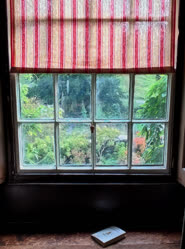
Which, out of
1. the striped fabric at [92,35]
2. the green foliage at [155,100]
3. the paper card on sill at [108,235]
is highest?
the striped fabric at [92,35]

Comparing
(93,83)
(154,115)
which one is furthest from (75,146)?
(154,115)

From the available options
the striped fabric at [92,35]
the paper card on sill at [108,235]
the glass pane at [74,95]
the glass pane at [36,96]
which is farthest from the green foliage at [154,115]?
the glass pane at [36,96]

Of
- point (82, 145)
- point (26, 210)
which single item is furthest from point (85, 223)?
point (82, 145)

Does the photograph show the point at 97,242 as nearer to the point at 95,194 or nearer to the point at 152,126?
the point at 95,194

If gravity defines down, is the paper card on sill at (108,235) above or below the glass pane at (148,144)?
below

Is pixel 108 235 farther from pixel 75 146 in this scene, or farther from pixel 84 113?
pixel 84 113

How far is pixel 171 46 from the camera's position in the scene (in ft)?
5.01

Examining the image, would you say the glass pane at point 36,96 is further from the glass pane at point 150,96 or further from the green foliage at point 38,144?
the glass pane at point 150,96

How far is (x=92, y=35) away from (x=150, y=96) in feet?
1.97

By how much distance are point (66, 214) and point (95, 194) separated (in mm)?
270

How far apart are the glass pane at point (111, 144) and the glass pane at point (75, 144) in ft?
0.27

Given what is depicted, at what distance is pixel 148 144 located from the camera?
1.68m

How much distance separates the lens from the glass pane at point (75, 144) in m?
1.65

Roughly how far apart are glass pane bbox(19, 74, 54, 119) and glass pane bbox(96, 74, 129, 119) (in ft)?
1.16
